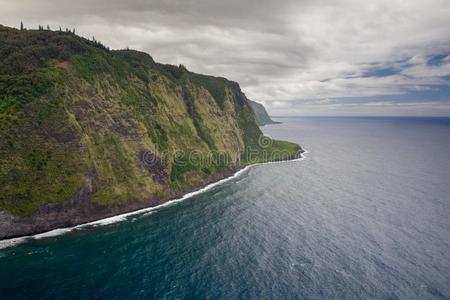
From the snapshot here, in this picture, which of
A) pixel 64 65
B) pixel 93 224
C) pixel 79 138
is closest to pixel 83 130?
pixel 79 138

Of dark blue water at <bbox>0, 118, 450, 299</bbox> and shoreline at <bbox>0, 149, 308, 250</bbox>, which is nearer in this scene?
dark blue water at <bbox>0, 118, 450, 299</bbox>

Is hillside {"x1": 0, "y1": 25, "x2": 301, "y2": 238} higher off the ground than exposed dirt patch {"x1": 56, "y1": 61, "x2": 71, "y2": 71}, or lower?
lower

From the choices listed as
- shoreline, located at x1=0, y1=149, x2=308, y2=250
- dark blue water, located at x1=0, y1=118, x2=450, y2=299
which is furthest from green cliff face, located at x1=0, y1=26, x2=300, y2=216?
dark blue water, located at x1=0, y1=118, x2=450, y2=299

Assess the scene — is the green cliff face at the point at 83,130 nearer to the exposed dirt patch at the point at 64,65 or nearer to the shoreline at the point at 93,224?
the exposed dirt patch at the point at 64,65

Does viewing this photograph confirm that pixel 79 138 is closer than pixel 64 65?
Yes

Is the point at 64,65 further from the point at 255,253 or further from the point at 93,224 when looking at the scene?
the point at 255,253

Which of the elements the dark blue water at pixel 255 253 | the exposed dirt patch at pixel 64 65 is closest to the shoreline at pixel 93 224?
the dark blue water at pixel 255 253

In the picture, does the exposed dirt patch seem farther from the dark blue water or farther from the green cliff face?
the dark blue water
